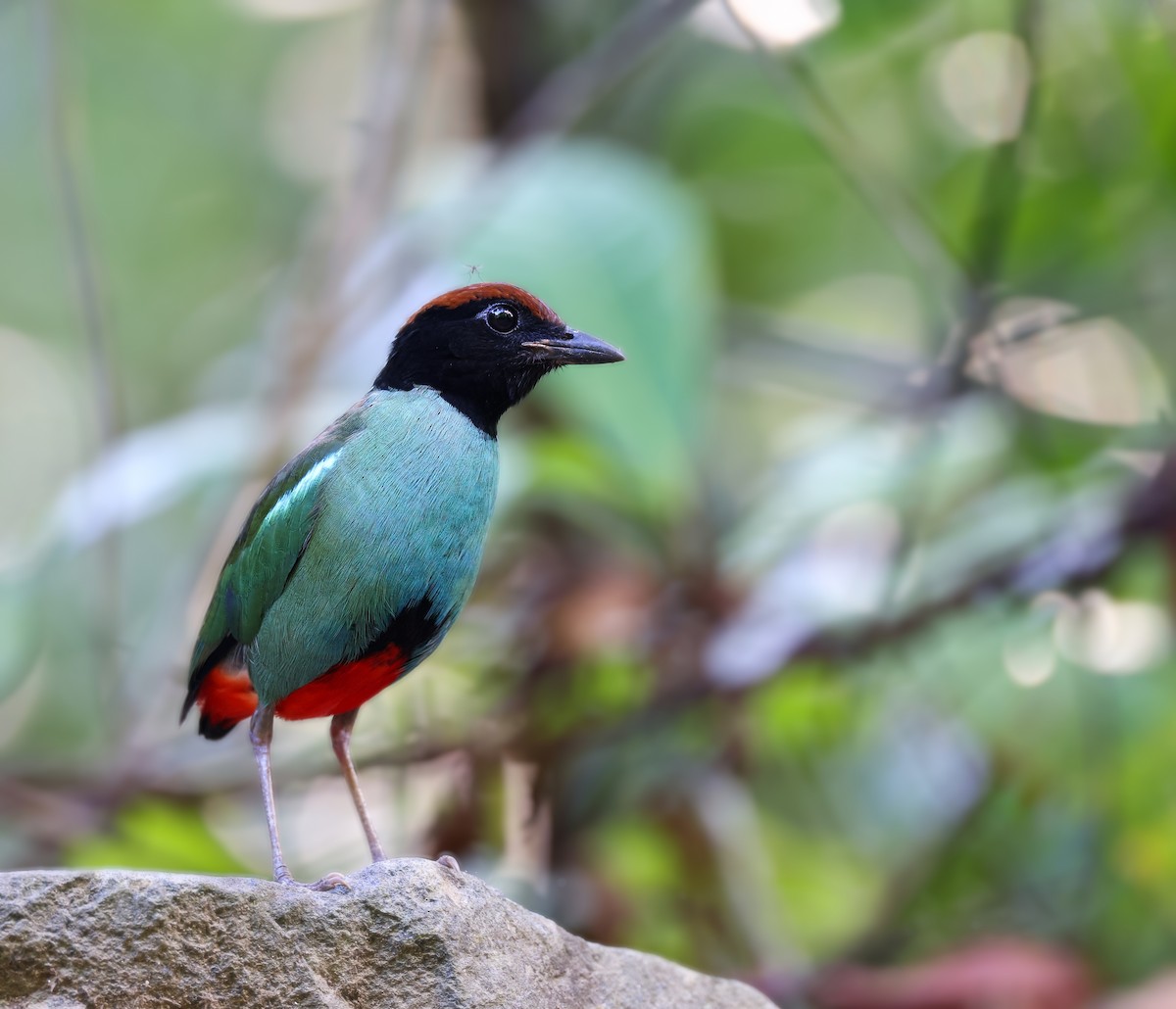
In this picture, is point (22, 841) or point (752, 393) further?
point (752, 393)

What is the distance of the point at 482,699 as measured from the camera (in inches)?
268

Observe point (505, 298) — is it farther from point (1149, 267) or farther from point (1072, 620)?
point (1149, 267)

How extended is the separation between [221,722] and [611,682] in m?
2.51

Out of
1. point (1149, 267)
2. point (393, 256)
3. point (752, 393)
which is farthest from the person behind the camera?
point (752, 393)

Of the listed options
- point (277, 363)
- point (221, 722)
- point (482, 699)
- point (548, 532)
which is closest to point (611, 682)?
point (482, 699)

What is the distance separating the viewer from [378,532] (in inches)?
147

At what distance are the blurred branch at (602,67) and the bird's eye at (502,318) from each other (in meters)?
2.43

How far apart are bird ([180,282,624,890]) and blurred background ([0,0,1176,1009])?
1.76 m

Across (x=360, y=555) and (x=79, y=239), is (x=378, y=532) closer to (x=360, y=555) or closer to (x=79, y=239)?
(x=360, y=555)

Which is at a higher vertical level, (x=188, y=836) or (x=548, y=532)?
(x=548, y=532)

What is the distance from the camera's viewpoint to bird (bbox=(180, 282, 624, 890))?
3.73m

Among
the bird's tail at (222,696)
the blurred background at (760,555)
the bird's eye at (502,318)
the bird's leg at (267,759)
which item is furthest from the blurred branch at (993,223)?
the bird's leg at (267,759)

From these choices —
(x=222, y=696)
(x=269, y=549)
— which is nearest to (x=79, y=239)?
(x=222, y=696)

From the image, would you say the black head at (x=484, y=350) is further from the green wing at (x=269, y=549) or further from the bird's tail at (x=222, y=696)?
the bird's tail at (x=222, y=696)
